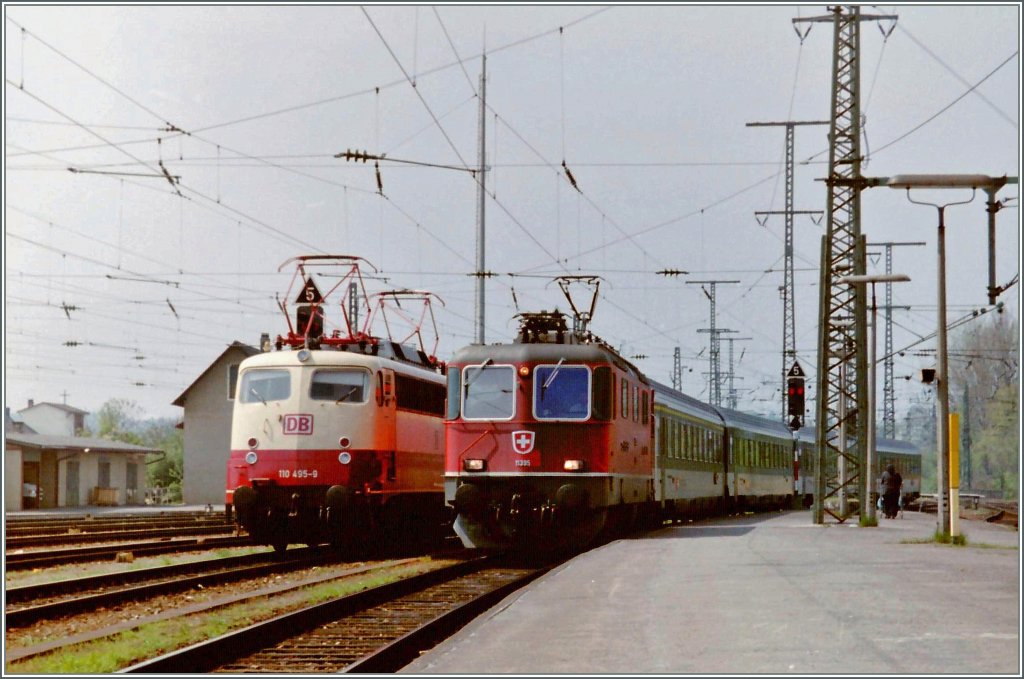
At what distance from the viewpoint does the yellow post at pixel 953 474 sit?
21.5m

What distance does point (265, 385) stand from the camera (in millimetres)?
23031

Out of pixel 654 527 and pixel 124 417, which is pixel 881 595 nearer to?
pixel 654 527

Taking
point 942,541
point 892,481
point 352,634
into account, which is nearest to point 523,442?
point 942,541

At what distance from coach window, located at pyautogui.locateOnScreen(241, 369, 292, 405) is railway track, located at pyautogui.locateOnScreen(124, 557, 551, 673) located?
587cm

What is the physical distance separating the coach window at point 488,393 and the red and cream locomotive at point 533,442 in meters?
0.02

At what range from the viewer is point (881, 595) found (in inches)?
507

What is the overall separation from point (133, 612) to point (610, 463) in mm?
9109

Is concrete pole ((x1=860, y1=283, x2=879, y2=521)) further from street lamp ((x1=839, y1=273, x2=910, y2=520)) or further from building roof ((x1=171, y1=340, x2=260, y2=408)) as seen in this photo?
building roof ((x1=171, y1=340, x2=260, y2=408))

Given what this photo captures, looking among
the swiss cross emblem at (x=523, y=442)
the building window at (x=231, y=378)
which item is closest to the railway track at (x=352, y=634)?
the swiss cross emblem at (x=523, y=442)

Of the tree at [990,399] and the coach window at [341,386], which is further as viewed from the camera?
the tree at [990,399]

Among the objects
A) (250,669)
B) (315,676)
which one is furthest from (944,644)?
(250,669)

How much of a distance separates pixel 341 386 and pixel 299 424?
0.90m

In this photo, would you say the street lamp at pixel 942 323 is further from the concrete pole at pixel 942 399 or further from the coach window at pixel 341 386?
the coach window at pixel 341 386

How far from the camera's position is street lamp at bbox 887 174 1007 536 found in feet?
72.1
